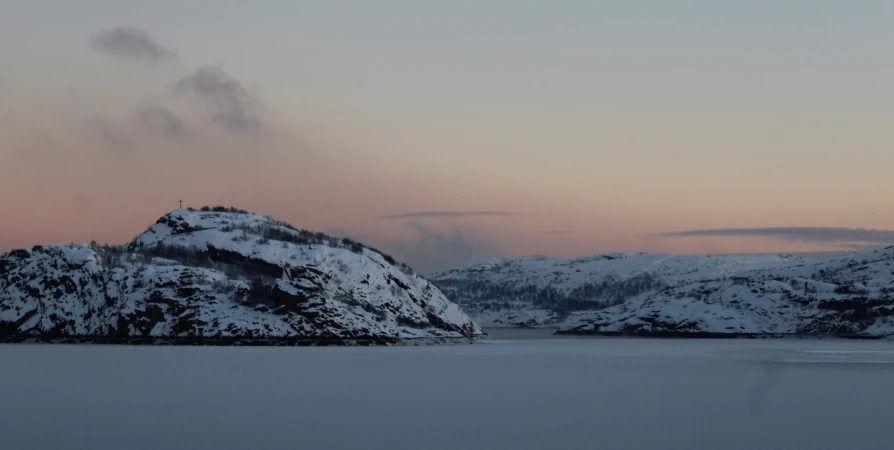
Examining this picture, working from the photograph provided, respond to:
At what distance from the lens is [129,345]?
550ft

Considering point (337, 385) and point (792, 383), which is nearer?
point (337, 385)

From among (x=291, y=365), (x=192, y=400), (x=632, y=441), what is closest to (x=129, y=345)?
(x=291, y=365)

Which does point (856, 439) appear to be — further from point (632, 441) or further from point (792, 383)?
point (792, 383)

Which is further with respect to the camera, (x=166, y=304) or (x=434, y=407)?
(x=166, y=304)

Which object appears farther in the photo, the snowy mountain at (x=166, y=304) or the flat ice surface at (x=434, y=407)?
the snowy mountain at (x=166, y=304)

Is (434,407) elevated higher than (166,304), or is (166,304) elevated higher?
(434,407)

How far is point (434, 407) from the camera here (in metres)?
59.8

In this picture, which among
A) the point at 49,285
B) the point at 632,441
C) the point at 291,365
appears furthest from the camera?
the point at 49,285

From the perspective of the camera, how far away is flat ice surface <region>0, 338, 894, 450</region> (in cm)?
4428

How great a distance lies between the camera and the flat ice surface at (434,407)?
44.3 metres

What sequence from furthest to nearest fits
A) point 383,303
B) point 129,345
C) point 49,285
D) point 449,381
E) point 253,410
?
point 383,303 < point 49,285 < point 129,345 < point 449,381 < point 253,410

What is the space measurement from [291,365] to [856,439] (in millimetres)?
68422

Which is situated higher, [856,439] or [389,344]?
[856,439]

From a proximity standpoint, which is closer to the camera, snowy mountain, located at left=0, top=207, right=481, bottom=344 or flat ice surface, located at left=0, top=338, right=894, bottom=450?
flat ice surface, located at left=0, top=338, right=894, bottom=450
